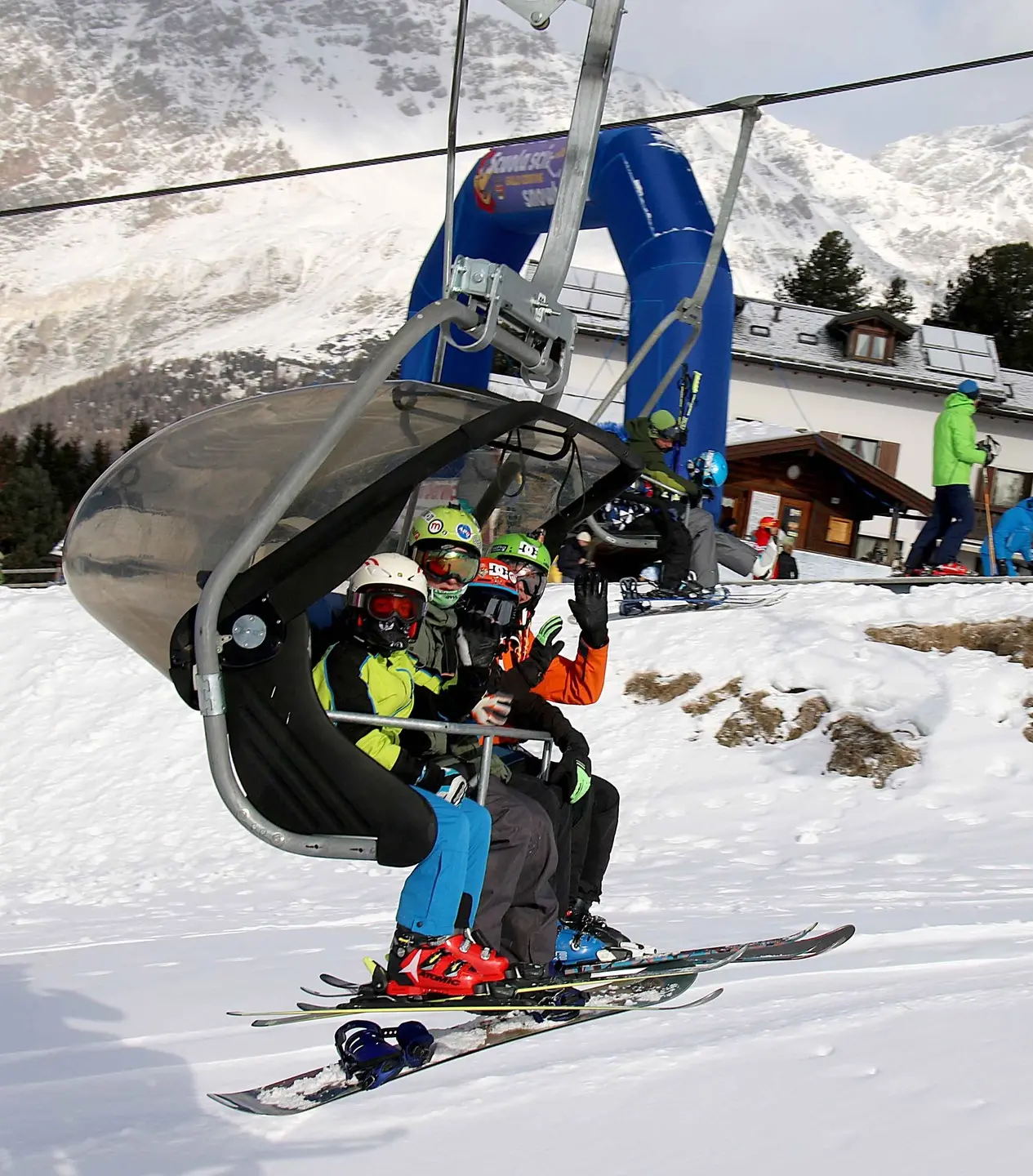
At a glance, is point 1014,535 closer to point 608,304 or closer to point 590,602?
point 590,602

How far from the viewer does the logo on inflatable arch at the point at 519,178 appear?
15133 mm

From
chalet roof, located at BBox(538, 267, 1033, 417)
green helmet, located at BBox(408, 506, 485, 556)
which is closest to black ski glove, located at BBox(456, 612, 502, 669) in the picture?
green helmet, located at BBox(408, 506, 485, 556)

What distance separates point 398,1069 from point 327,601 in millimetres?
1643

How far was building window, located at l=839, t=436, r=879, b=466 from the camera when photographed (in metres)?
36.1

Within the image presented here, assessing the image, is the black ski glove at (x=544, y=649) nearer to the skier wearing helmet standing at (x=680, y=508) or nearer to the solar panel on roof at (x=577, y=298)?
the skier wearing helmet standing at (x=680, y=508)

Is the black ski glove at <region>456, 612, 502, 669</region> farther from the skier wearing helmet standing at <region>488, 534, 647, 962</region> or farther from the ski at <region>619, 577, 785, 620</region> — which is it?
the ski at <region>619, 577, 785, 620</region>

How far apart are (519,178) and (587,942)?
11.8 metres

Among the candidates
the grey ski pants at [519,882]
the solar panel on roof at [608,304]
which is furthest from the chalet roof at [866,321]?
the grey ski pants at [519,882]

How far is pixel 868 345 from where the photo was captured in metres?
36.5

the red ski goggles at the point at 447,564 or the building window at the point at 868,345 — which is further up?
the building window at the point at 868,345

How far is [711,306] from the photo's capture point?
13523mm

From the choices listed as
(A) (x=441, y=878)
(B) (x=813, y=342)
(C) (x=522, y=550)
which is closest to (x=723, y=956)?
(A) (x=441, y=878)

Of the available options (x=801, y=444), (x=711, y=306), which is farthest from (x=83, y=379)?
(x=711, y=306)

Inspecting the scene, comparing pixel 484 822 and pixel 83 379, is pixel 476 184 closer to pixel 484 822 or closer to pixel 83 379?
pixel 484 822
